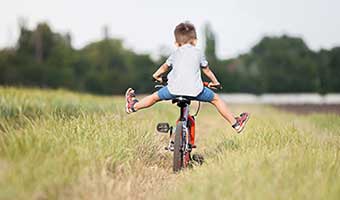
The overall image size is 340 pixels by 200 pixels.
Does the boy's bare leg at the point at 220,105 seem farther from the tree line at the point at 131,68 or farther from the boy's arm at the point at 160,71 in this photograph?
the tree line at the point at 131,68

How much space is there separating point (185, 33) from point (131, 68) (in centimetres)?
3672

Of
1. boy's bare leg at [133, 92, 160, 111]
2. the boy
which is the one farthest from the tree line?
the boy

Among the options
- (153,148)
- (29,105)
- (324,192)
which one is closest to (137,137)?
(153,148)

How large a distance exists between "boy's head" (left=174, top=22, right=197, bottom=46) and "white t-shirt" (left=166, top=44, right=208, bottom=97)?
0.06 meters

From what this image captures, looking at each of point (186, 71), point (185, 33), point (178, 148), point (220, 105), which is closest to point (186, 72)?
point (186, 71)

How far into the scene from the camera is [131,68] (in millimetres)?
42094

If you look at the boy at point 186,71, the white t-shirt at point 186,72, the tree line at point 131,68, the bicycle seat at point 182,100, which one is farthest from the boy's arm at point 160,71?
the tree line at point 131,68

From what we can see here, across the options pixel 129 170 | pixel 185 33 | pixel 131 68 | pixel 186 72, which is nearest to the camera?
pixel 129 170

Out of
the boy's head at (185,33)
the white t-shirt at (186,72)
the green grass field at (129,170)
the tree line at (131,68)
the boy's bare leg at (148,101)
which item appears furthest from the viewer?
the tree line at (131,68)

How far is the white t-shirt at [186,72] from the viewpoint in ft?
17.8

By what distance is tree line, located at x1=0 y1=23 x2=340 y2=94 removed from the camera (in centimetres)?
3306

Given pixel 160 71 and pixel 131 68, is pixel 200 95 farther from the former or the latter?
pixel 131 68

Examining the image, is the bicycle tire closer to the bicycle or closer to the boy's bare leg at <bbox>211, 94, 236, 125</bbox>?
the bicycle

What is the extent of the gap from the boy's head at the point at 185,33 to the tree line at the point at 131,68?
Answer: 87.6 feet
